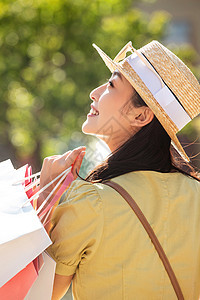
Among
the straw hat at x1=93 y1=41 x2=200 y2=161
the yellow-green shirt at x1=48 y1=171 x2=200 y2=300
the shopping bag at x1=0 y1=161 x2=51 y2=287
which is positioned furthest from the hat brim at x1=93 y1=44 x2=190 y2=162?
the shopping bag at x1=0 y1=161 x2=51 y2=287

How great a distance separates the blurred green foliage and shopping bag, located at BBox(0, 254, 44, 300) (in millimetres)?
7787

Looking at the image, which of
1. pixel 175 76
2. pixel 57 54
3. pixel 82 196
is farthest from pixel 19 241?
pixel 57 54

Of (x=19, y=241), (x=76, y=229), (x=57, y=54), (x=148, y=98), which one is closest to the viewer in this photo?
(x=19, y=241)

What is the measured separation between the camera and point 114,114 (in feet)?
6.38

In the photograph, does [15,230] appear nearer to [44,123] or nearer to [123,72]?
[123,72]

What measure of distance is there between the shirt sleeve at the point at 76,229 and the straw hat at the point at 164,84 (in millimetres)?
406

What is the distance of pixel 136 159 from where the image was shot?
190cm

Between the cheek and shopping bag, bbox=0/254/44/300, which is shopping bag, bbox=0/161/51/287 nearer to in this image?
shopping bag, bbox=0/254/44/300

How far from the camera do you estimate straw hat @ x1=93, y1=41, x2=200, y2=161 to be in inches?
75.1

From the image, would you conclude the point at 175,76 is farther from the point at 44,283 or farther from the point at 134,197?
the point at 44,283

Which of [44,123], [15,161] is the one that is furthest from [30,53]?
[15,161]

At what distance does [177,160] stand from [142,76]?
1.22ft

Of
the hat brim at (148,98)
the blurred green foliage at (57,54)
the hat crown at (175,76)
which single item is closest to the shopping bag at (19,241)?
the hat brim at (148,98)

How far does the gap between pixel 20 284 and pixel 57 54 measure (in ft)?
29.0
